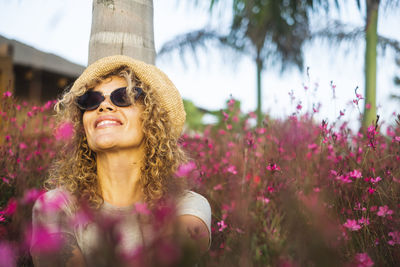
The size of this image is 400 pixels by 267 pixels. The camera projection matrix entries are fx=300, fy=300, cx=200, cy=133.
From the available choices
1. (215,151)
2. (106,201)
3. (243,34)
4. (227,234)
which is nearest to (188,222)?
(106,201)

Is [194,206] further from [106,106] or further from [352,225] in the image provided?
[352,225]

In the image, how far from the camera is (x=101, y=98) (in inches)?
65.9

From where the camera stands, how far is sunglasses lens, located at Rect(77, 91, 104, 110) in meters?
1.67

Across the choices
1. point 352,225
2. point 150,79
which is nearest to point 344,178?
point 352,225

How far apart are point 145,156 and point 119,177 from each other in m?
0.22

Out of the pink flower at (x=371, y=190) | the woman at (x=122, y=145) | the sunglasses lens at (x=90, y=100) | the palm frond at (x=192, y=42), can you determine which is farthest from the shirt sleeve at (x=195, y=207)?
the palm frond at (x=192, y=42)

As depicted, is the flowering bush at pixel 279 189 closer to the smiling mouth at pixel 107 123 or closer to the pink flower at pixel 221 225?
the pink flower at pixel 221 225

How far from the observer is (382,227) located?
186 cm

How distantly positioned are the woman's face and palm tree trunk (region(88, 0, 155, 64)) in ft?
1.46

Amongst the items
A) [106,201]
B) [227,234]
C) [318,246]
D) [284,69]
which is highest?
[284,69]

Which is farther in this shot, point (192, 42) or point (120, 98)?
point (192, 42)

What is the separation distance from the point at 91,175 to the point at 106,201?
211mm

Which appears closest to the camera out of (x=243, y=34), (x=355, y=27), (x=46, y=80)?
(x=355, y=27)

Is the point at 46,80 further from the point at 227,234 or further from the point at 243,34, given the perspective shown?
the point at 227,234
